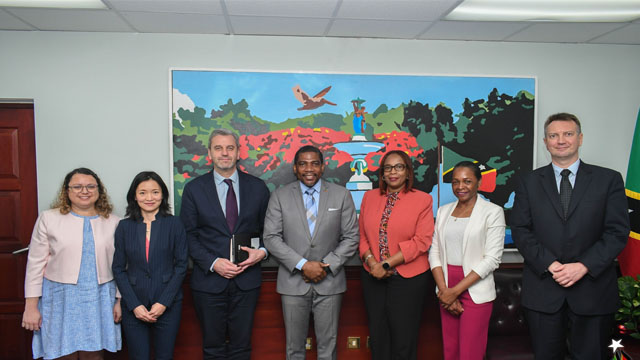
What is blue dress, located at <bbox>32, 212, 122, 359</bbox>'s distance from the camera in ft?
7.84

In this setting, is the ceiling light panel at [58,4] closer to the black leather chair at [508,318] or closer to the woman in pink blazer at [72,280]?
the woman in pink blazer at [72,280]

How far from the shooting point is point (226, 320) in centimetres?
267

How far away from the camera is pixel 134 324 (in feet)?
7.91

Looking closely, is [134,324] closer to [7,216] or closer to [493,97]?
[7,216]

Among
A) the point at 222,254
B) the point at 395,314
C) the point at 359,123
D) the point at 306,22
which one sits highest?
the point at 306,22

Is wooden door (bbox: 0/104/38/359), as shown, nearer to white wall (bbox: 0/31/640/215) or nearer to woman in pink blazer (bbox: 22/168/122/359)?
white wall (bbox: 0/31/640/215)

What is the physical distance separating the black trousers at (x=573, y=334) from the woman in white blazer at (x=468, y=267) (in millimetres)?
299

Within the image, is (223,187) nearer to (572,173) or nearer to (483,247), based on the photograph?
(483,247)

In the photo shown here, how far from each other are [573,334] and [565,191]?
2.66 ft

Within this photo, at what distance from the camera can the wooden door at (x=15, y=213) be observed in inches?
124

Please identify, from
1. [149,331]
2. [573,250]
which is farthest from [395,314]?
[149,331]

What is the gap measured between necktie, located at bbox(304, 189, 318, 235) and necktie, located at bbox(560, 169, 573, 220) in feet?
4.89

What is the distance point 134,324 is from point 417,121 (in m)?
2.57

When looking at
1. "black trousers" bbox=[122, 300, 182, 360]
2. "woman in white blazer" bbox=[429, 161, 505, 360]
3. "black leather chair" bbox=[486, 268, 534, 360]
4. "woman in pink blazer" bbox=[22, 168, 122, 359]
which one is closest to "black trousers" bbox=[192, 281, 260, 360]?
"black trousers" bbox=[122, 300, 182, 360]
